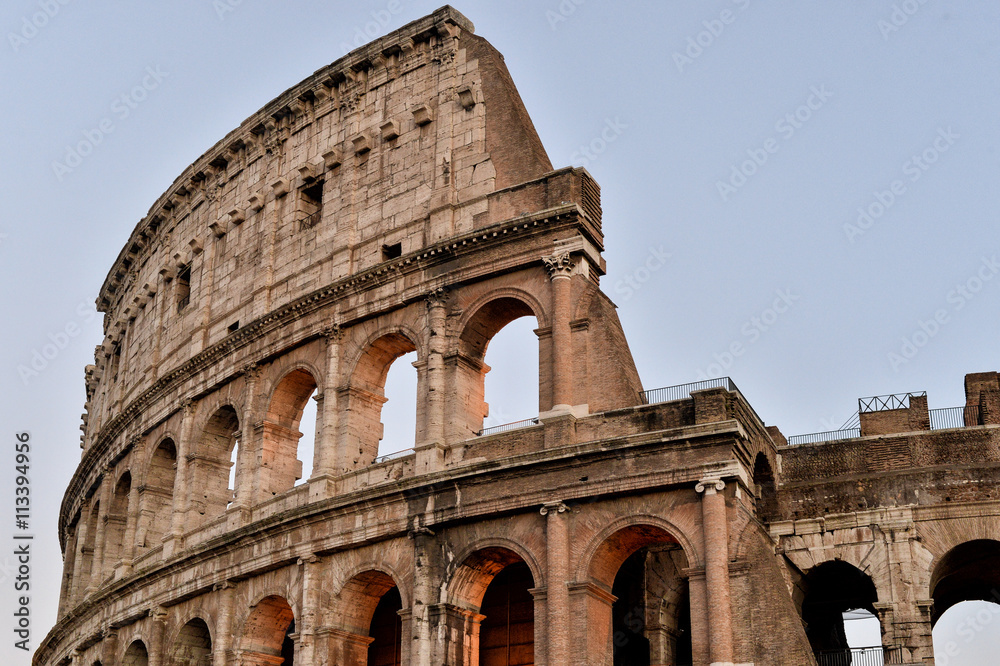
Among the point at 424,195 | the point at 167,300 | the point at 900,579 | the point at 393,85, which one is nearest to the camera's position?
the point at 900,579

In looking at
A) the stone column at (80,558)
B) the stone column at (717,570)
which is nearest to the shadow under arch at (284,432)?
the stone column at (80,558)

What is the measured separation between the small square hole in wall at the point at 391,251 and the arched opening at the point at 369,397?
1950 mm

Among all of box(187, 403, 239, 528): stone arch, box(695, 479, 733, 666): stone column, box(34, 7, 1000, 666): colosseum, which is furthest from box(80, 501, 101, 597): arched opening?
box(695, 479, 733, 666): stone column

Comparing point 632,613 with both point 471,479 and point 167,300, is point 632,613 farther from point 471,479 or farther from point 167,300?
point 167,300

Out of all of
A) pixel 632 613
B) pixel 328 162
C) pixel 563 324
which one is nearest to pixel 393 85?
pixel 328 162

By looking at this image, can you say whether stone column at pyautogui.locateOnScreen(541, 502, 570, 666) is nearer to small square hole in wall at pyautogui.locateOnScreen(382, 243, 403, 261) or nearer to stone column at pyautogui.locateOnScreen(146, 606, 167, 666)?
small square hole in wall at pyautogui.locateOnScreen(382, 243, 403, 261)

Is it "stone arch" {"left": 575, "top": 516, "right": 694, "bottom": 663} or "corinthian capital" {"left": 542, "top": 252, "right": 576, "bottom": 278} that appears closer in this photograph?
"stone arch" {"left": 575, "top": 516, "right": 694, "bottom": 663}

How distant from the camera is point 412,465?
2369 cm

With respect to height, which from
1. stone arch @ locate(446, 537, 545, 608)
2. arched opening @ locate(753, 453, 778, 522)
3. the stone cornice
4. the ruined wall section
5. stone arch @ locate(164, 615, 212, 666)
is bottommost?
stone arch @ locate(164, 615, 212, 666)

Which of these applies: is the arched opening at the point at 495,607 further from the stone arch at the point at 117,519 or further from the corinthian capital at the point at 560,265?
the stone arch at the point at 117,519

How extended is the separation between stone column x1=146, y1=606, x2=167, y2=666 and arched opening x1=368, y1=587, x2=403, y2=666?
5.35 m

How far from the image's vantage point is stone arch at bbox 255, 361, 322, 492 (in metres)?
26.8

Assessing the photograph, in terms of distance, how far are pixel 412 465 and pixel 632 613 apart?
16.6 ft

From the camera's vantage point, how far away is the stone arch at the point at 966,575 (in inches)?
896
